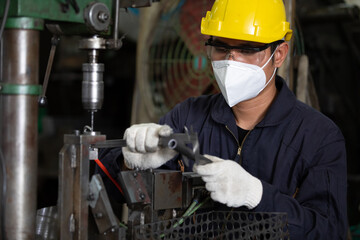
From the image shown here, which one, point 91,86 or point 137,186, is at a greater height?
point 91,86

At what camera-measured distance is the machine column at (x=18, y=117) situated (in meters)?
1.15

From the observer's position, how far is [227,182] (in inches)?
50.1

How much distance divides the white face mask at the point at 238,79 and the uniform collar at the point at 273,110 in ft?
0.25

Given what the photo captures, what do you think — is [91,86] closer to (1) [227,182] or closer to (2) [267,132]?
(1) [227,182]

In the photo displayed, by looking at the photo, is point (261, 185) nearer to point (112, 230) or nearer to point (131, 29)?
point (112, 230)

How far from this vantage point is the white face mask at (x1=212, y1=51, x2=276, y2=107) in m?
1.63

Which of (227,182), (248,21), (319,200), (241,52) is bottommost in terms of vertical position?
(319,200)

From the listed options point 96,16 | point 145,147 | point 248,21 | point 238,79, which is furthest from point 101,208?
point 248,21

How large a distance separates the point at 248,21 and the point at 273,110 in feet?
1.02

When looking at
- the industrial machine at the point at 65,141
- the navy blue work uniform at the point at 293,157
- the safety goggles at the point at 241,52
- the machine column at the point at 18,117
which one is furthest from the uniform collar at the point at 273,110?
the machine column at the point at 18,117

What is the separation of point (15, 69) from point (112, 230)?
44 cm

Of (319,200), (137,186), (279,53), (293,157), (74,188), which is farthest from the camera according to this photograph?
(279,53)

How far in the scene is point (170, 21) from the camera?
2832 millimetres

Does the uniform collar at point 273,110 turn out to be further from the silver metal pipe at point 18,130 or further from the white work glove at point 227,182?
the silver metal pipe at point 18,130
